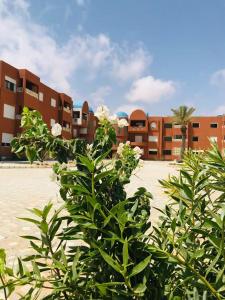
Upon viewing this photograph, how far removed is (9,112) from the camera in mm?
34719

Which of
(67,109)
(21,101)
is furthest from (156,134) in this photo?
(21,101)

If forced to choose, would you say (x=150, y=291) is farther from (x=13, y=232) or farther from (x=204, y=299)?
(x=13, y=232)

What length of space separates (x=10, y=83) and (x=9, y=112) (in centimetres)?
338

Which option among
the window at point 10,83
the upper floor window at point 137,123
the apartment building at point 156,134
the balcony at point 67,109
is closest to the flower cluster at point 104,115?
the window at point 10,83

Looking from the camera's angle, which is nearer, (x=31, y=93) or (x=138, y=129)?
(x=31, y=93)

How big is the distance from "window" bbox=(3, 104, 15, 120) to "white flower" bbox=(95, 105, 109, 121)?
1337 inches

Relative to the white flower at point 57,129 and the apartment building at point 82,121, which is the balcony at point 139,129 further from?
the white flower at point 57,129

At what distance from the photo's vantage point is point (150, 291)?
1755 mm

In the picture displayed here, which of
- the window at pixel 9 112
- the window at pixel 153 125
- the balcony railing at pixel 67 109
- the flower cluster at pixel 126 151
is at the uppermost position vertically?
the balcony railing at pixel 67 109

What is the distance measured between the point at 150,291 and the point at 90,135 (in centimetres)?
5767

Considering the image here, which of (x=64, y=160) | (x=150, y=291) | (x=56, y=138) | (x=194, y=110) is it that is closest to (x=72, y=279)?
(x=150, y=291)

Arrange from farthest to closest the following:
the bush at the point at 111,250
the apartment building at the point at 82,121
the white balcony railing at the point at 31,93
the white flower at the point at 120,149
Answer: the apartment building at the point at 82,121, the white balcony railing at the point at 31,93, the white flower at the point at 120,149, the bush at the point at 111,250

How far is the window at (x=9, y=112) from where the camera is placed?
33938mm

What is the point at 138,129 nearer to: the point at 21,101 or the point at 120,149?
the point at 21,101
